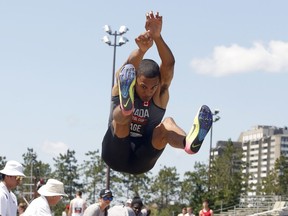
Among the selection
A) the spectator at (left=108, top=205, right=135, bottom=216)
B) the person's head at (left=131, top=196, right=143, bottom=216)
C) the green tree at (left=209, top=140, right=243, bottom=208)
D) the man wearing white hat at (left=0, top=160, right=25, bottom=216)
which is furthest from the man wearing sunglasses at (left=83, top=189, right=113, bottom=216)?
the green tree at (left=209, top=140, right=243, bottom=208)

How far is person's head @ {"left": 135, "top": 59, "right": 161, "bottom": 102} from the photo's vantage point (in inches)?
395

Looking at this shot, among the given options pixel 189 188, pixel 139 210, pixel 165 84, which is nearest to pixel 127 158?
pixel 165 84

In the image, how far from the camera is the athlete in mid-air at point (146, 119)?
391 inches

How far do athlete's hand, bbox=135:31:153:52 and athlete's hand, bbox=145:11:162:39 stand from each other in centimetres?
6

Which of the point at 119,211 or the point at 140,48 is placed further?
the point at 119,211

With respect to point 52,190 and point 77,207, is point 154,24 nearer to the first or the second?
point 52,190

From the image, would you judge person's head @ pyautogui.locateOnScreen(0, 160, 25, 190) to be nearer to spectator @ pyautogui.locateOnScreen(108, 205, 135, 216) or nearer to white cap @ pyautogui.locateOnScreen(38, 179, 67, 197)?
white cap @ pyautogui.locateOnScreen(38, 179, 67, 197)

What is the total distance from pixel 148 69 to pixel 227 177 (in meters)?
58.7

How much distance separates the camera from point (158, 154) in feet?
34.1

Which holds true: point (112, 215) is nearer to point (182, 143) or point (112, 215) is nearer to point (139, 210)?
point (182, 143)

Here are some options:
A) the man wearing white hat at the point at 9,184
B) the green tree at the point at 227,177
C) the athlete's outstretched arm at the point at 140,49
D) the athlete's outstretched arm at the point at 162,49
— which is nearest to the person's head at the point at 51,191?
the man wearing white hat at the point at 9,184

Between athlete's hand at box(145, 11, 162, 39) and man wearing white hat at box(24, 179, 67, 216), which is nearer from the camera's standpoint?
man wearing white hat at box(24, 179, 67, 216)

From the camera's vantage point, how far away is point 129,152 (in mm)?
10352

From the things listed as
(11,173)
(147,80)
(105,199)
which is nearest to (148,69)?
(147,80)
